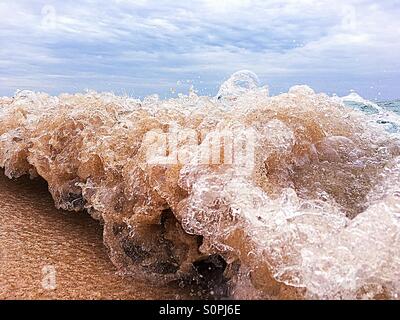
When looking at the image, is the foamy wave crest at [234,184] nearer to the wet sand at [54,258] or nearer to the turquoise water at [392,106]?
the wet sand at [54,258]

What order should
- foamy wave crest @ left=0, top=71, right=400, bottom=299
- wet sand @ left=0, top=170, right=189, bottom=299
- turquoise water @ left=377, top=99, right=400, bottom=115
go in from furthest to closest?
turquoise water @ left=377, top=99, right=400, bottom=115 < wet sand @ left=0, top=170, right=189, bottom=299 < foamy wave crest @ left=0, top=71, right=400, bottom=299

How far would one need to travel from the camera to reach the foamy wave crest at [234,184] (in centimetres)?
173

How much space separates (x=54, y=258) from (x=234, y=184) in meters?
1.09

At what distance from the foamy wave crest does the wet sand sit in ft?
0.33

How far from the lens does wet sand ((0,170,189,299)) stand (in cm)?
217

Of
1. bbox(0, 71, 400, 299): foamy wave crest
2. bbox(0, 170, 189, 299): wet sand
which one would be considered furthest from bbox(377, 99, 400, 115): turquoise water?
bbox(0, 170, 189, 299): wet sand

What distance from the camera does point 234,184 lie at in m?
2.09

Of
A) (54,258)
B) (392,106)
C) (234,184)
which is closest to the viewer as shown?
(234,184)

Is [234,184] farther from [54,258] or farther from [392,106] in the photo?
[392,106]

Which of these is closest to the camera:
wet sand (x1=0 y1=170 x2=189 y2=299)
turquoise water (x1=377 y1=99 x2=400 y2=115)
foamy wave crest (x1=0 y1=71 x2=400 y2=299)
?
foamy wave crest (x1=0 y1=71 x2=400 y2=299)

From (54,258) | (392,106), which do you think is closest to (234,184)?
(54,258)

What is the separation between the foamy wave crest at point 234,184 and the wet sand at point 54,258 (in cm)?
10

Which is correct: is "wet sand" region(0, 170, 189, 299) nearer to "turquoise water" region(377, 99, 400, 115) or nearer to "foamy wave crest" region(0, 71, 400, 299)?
"foamy wave crest" region(0, 71, 400, 299)
